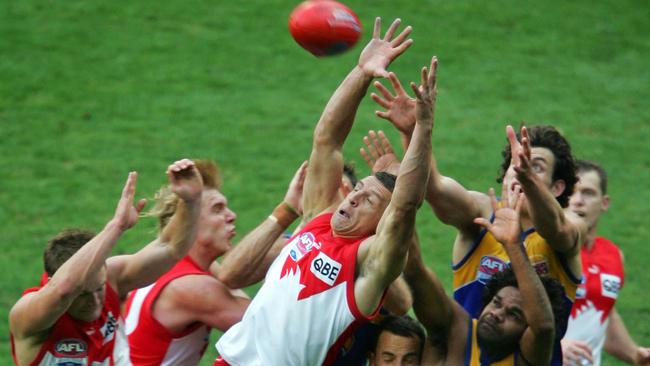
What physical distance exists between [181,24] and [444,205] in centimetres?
1029

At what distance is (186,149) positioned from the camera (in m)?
13.8

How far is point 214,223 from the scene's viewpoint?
24.8 ft

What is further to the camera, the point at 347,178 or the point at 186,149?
the point at 186,149

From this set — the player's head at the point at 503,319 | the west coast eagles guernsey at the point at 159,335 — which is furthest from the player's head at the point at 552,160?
the west coast eagles guernsey at the point at 159,335

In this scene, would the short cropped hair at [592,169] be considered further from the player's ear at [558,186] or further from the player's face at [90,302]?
the player's face at [90,302]

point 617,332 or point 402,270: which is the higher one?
point 402,270

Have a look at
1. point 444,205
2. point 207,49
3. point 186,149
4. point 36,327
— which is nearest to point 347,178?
point 444,205

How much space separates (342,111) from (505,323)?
5.12 ft

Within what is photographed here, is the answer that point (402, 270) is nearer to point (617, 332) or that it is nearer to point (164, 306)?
point (164, 306)

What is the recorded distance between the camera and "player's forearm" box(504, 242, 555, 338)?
633cm

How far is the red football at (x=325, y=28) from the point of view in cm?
705

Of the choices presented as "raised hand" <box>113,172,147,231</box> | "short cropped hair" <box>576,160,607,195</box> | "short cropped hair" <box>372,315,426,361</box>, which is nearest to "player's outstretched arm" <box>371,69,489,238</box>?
"short cropped hair" <box>372,315,426,361</box>

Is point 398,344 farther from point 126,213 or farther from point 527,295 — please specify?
point 126,213

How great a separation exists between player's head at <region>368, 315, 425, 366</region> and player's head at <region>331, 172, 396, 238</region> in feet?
1.98
